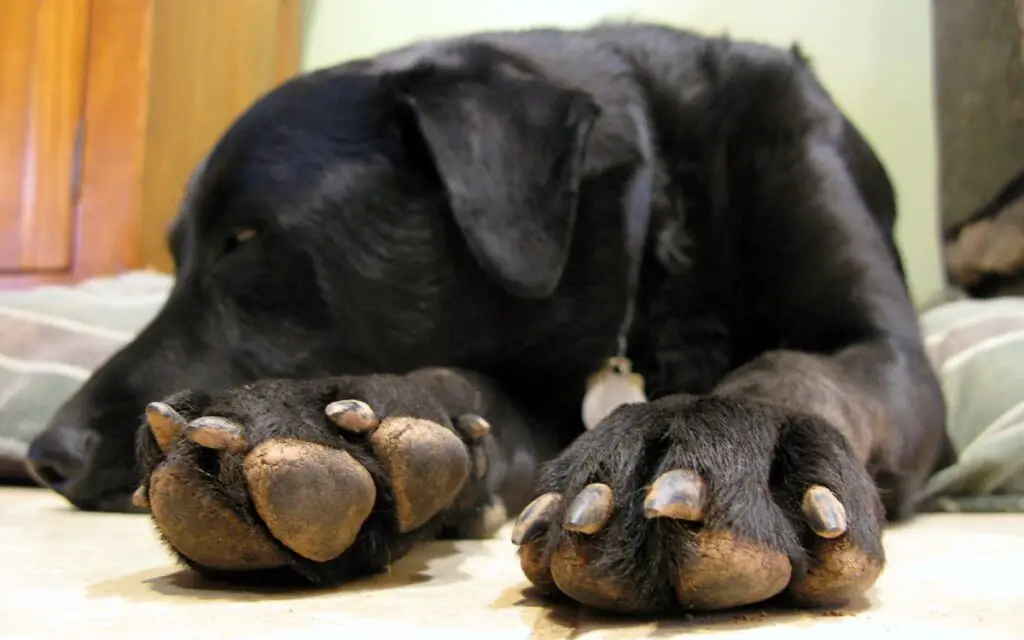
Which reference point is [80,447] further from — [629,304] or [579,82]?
[579,82]

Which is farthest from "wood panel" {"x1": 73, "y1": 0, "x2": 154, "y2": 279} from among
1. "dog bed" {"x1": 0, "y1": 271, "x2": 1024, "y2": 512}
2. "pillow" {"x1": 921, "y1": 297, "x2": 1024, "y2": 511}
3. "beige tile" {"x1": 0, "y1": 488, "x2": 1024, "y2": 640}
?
"pillow" {"x1": 921, "y1": 297, "x2": 1024, "y2": 511}

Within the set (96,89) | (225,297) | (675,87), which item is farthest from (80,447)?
(96,89)

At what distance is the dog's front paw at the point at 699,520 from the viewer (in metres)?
0.58

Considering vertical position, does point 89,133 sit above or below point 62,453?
above

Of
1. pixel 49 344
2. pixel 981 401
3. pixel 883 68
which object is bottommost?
pixel 49 344

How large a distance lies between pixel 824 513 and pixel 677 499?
99 mm

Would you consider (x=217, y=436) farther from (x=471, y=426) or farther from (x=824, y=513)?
(x=824, y=513)

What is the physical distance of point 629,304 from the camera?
4.39 ft

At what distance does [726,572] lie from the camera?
0.57 metres

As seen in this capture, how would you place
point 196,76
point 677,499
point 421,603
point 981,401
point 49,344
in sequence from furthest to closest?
point 196,76 → point 49,344 → point 981,401 → point 421,603 → point 677,499

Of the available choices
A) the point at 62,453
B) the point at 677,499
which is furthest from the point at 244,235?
the point at 677,499

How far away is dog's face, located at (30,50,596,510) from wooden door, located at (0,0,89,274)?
1.51m

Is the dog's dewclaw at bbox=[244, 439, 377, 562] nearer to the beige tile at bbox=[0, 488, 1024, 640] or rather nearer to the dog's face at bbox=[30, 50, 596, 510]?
the beige tile at bbox=[0, 488, 1024, 640]

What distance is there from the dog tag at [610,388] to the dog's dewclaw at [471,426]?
42cm
